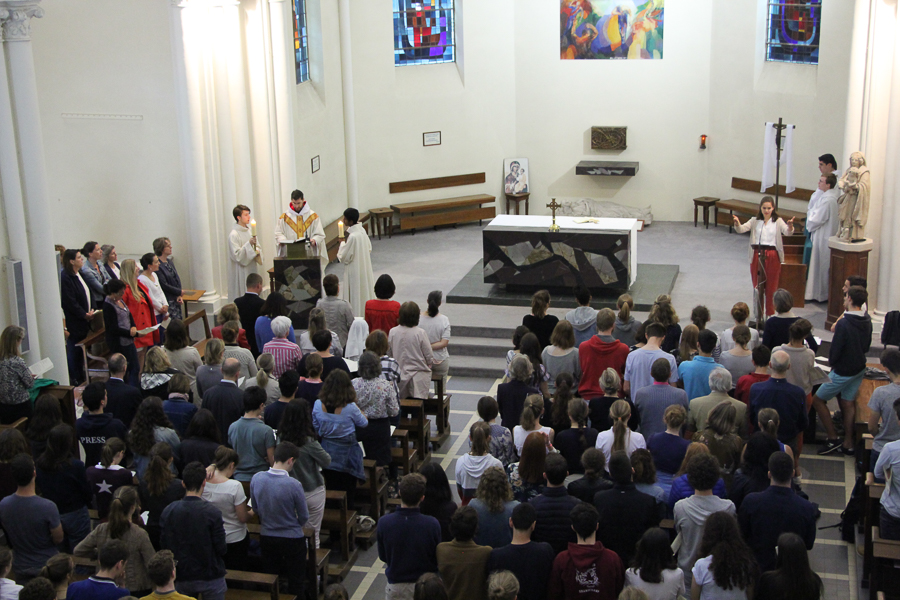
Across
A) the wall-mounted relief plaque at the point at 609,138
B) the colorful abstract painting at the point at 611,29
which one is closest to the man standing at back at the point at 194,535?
the wall-mounted relief plaque at the point at 609,138

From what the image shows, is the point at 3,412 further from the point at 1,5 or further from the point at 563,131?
the point at 563,131

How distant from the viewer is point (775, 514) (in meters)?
5.88

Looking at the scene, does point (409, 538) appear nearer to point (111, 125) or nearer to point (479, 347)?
point (479, 347)

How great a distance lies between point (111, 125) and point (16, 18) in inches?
143

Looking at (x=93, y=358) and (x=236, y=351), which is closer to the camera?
(x=236, y=351)

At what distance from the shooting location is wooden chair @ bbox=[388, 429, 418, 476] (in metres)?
8.41

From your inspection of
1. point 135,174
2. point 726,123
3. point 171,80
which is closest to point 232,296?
point 135,174

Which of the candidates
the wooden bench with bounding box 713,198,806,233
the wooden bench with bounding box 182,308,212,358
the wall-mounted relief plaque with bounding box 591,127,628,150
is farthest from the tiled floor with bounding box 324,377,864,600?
the wall-mounted relief plaque with bounding box 591,127,628,150

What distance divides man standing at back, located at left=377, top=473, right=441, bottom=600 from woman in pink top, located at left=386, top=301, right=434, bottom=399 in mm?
3212

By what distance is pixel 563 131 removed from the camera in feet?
62.5

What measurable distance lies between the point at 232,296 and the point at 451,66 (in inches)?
311

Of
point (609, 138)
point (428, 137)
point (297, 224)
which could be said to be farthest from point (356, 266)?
point (609, 138)

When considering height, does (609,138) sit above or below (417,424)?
above

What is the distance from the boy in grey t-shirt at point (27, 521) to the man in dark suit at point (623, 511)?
335 centimetres
